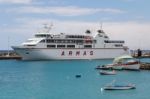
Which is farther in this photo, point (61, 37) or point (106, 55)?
point (106, 55)

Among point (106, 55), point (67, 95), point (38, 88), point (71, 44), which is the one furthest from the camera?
point (106, 55)

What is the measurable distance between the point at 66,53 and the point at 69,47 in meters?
2.03

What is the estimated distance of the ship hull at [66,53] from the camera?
4985 inches

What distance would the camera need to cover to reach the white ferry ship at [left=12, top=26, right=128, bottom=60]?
127 metres

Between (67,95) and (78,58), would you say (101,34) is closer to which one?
(78,58)

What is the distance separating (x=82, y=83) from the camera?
61406mm

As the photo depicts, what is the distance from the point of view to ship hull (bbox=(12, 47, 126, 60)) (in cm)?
12662

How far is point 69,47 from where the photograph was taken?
5325 inches

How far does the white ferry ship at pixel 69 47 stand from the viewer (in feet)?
417

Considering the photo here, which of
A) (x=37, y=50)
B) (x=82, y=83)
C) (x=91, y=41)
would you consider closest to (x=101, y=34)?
(x=91, y=41)

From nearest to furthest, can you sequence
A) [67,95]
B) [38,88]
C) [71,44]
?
1. [67,95]
2. [38,88]
3. [71,44]

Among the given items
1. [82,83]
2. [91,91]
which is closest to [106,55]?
[82,83]

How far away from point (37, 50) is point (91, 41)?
71.5 feet

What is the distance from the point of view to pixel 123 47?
485 feet
